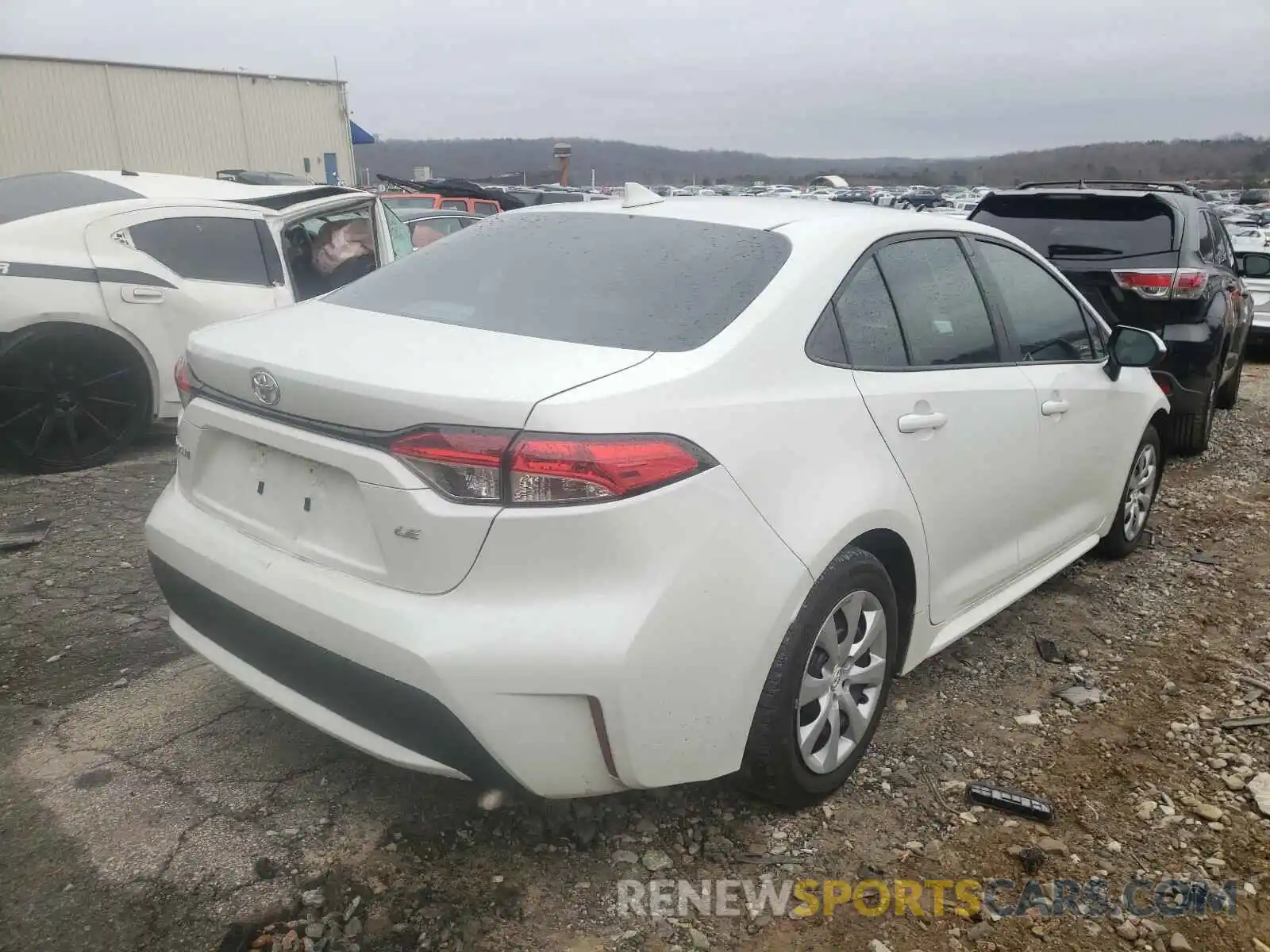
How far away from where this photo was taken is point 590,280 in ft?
8.63

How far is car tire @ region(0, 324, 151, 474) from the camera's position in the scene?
4914 millimetres

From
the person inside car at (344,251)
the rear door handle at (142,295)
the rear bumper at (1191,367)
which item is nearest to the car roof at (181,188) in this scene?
the person inside car at (344,251)

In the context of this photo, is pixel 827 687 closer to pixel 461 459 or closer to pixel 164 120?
pixel 461 459

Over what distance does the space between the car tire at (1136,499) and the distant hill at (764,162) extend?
199ft

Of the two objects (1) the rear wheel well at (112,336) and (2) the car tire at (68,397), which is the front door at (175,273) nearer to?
(1) the rear wheel well at (112,336)

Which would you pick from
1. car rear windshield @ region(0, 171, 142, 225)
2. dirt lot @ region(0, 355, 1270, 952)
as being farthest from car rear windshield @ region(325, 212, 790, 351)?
car rear windshield @ region(0, 171, 142, 225)

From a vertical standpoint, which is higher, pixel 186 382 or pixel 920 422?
pixel 186 382

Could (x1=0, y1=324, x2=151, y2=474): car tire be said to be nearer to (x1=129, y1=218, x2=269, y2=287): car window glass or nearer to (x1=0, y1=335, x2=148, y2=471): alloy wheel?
(x1=0, y1=335, x2=148, y2=471): alloy wheel

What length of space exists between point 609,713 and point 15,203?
5.12m

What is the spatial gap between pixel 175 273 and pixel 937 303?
4269 millimetres

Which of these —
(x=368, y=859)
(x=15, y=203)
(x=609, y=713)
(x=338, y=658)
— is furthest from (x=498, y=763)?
(x=15, y=203)

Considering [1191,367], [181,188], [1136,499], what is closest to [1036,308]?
[1136,499]

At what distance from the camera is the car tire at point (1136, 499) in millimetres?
4355

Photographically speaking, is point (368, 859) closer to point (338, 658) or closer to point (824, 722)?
point (338, 658)
